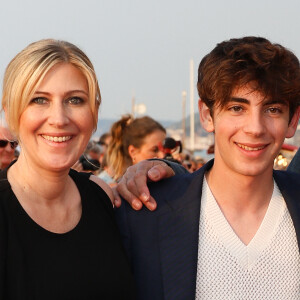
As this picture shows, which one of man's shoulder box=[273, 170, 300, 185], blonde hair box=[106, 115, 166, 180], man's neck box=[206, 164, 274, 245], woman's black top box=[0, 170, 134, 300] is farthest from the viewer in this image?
blonde hair box=[106, 115, 166, 180]

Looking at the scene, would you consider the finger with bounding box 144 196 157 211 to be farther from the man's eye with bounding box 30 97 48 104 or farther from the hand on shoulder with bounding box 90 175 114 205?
the man's eye with bounding box 30 97 48 104

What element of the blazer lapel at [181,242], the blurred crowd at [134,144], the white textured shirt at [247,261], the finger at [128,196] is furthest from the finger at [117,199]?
the blurred crowd at [134,144]

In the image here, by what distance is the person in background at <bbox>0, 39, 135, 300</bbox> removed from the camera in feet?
9.56

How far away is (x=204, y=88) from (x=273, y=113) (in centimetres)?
38

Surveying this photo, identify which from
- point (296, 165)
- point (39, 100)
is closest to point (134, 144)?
point (296, 165)

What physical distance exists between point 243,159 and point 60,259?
3.21 feet

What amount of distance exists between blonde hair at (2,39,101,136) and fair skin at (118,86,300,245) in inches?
23.3

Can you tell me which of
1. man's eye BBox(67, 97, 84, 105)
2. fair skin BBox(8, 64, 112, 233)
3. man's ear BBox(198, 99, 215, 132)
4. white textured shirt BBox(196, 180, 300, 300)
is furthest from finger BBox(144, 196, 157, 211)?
man's eye BBox(67, 97, 84, 105)

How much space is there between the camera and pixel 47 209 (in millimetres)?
3166

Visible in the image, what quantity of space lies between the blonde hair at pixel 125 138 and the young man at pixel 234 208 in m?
3.47

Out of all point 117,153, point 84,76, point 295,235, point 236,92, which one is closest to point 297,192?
point 295,235

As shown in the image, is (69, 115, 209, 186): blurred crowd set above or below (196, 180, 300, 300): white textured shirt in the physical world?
below

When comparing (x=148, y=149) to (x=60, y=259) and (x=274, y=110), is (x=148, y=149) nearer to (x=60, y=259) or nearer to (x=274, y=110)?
(x=274, y=110)

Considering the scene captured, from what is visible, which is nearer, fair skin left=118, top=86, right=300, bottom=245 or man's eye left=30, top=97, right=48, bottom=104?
man's eye left=30, top=97, right=48, bottom=104
